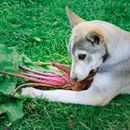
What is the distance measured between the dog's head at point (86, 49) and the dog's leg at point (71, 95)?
211 mm

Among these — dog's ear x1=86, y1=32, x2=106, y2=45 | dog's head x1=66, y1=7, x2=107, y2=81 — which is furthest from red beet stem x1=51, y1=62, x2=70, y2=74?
dog's ear x1=86, y1=32, x2=106, y2=45

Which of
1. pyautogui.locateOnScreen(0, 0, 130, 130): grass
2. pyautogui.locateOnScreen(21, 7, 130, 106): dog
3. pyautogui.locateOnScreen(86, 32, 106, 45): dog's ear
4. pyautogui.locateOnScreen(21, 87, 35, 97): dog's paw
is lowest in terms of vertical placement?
pyautogui.locateOnScreen(0, 0, 130, 130): grass

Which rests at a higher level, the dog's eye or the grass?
the dog's eye

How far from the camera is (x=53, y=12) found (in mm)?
7637

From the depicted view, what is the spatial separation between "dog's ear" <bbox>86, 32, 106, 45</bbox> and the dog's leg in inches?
23.6

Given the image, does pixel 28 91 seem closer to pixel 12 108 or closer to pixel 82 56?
pixel 12 108

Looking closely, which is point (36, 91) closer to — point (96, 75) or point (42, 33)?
point (96, 75)

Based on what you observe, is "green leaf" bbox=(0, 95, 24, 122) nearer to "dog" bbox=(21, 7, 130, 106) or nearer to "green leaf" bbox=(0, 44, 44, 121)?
"green leaf" bbox=(0, 44, 44, 121)

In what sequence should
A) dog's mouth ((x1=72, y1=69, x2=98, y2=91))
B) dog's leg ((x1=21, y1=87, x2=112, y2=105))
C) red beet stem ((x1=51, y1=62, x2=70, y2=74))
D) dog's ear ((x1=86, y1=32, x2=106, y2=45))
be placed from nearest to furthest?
dog's ear ((x1=86, y1=32, x2=106, y2=45))
dog's leg ((x1=21, y1=87, x2=112, y2=105))
dog's mouth ((x1=72, y1=69, x2=98, y2=91))
red beet stem ((x1=51, y1=62, x2=70, y2=74))

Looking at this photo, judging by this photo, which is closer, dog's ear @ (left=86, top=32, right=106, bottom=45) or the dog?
dog's ear @ (left=86, top=32, right=106, bottom=45)

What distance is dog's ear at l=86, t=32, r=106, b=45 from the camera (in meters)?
5.31

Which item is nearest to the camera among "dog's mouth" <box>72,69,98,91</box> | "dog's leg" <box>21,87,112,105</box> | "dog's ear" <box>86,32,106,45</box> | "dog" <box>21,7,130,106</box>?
"dog's ear" <box>86,32,106,45</box>

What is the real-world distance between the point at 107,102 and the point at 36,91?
83cm

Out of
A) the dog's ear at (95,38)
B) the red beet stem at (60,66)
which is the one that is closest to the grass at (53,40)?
the red beet stem at (60,66)
